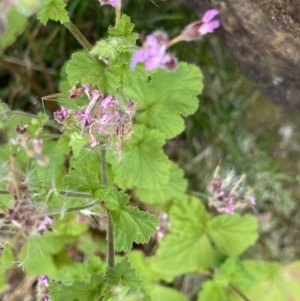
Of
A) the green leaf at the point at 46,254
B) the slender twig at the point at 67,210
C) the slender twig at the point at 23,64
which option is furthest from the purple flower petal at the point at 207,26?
the slender twig at the point at 23,64

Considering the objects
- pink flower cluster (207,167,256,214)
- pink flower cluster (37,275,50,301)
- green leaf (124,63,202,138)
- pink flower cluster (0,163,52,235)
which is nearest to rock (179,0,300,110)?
green leaf (124,63,202,138)

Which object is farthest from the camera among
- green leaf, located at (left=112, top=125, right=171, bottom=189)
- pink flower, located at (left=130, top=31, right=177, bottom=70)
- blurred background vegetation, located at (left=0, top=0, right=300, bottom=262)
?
blurred background vegetation, located at (left=0, top=0, right=300, bottom=262)

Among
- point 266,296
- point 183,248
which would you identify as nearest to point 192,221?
point 183,248

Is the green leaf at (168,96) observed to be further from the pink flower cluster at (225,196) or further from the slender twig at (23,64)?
the slender twig at (23,64)

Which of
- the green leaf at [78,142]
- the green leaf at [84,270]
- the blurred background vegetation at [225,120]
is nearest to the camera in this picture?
the green leaf at [78,142]

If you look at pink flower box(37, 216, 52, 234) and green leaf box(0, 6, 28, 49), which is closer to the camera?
pink flower box(37, 216, 52, 234)

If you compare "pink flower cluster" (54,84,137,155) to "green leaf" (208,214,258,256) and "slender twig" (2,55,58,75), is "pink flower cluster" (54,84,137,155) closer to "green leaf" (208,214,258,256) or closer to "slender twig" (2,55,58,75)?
"green leaf" (208,214,258,256)

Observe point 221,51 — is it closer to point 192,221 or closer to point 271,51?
point 271,51

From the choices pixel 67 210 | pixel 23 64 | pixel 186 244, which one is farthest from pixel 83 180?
pixel 23 64
